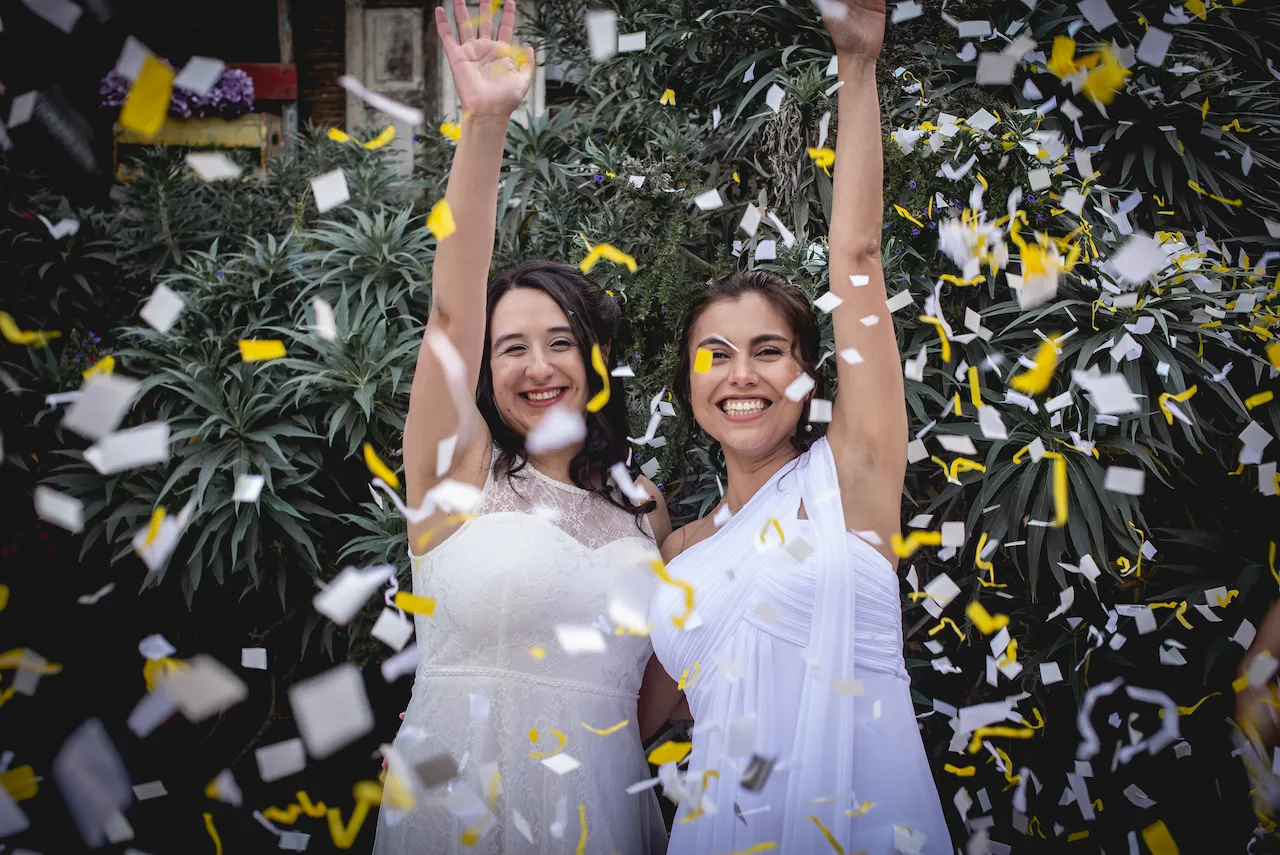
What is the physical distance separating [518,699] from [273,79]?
14.1ft

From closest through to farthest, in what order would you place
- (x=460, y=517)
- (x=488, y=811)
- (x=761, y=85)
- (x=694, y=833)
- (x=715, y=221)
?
(x=694, y=833) → (x=488, y=811) → (x=460, y=517) → (x=761, y=85) → (x=715, y=221)

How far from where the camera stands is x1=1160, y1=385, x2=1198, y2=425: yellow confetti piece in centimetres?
223

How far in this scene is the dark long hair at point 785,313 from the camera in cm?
193

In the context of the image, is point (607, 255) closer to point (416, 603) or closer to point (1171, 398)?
point (416, 603)

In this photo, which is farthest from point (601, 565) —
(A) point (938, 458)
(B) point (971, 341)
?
(B) point (971, 341)

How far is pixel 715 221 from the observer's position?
2.95 m

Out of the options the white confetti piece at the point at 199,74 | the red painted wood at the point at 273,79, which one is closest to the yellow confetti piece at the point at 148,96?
the white confetti piece at the point at 199,74

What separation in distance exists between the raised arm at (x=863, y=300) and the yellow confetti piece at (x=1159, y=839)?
4.72ft

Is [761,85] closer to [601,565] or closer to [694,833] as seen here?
[601,565]

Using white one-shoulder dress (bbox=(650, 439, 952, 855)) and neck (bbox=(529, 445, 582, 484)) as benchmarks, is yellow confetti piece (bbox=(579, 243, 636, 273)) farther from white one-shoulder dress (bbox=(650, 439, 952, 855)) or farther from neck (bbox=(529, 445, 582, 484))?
white one-shoulder dress (bbox=(650, 439, 952, 855))

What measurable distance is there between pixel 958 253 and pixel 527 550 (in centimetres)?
152

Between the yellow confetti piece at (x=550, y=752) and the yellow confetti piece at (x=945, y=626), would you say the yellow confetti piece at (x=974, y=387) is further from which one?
the yellow confetti piece at (x=550, y=752)

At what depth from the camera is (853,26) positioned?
1636 millimetres

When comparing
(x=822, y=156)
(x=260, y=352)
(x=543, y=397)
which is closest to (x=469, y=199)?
(x=543, y=397)
